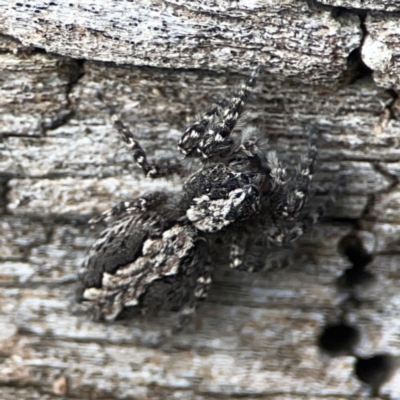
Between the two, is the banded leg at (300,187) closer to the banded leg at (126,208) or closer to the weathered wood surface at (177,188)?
the weathered wood surface at (177,188)

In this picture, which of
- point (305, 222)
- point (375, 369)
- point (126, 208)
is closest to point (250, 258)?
point (305, 222)

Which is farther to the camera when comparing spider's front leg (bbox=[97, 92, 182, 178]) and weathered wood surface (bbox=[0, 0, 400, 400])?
spider's front leg (bbox=[97, 92, 182, 178])

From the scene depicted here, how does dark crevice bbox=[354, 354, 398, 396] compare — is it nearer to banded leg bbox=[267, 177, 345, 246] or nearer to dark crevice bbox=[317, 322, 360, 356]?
dark crevice bbox=[317, 322, 360, 356]

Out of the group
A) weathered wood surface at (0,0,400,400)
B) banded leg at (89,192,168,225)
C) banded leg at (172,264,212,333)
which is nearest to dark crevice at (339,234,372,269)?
weathered wood surface at (0,0,400,400)

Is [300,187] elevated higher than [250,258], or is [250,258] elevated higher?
[300,187]

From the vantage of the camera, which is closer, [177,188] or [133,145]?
[133,145]

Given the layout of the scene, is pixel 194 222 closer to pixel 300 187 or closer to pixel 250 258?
pixel 250 258

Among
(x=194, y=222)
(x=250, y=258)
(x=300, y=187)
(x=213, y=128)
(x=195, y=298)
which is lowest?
(x=195, y=298)
